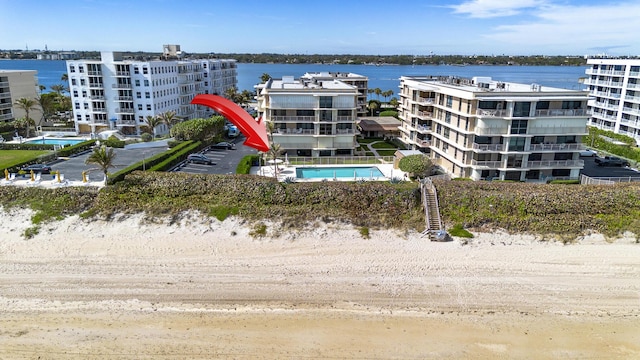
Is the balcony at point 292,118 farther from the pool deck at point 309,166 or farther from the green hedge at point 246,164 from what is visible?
the pool deck at point 309,166

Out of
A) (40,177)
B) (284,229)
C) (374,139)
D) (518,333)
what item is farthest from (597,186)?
(40,177)

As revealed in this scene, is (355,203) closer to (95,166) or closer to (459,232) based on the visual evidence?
(459,232)

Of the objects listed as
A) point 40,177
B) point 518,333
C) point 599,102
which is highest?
point 599,102

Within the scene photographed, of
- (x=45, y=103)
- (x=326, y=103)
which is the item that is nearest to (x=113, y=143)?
(x=45, y=103)

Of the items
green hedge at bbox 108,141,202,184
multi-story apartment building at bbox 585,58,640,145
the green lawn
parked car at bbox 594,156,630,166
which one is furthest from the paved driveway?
multi-story apartment building at bbox 585,58,640,145

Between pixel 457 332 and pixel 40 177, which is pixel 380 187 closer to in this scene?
pixel 457 332

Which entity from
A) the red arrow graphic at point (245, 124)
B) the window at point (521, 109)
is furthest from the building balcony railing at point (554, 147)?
the red arrow graphic at point (245, 124)
